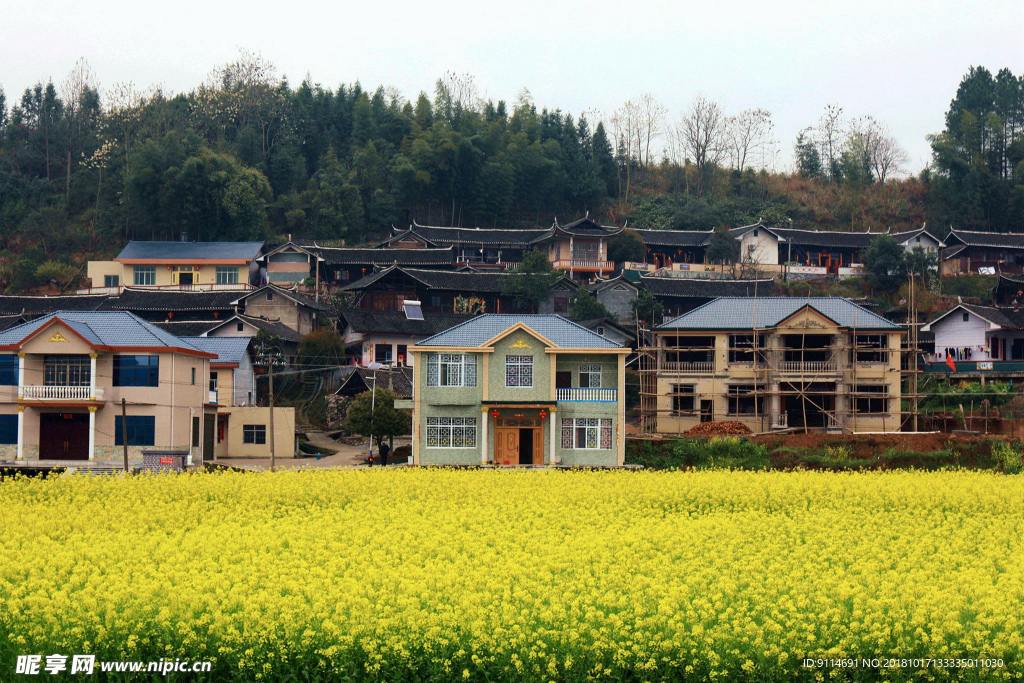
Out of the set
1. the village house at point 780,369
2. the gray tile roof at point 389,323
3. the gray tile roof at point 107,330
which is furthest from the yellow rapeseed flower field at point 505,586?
the gray tile roof at point 389,323

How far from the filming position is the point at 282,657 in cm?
1384

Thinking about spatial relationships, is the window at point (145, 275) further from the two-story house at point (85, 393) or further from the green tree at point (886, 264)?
the green tree at point (886, 264)

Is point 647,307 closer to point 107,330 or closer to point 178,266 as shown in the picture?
point 178,266

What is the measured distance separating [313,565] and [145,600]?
2989 mm

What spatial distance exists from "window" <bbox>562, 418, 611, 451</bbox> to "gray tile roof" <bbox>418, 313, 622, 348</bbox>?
9.16ft

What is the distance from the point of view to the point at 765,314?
5006 centimetres

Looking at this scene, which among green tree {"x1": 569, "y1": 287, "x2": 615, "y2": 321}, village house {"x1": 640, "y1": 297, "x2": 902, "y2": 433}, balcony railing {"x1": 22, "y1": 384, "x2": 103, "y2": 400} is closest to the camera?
balcony railing {"x1": 22, "y1": 384, "x2": 103, "y2": 400}

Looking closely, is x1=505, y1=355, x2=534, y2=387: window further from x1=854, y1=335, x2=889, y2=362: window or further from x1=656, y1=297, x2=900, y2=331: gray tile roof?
x1=854, y1=335, x2=889, y2=362: window

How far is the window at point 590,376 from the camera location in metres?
41.6

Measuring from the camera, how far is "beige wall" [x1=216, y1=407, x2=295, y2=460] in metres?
45.8

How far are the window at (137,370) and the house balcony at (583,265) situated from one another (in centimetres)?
3774

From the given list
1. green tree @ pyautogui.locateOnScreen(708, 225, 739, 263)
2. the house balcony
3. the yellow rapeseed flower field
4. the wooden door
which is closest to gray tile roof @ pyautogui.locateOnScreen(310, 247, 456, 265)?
the house balcony

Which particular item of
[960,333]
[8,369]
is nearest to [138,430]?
[8,369]

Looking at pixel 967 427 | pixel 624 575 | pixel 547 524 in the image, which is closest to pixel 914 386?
pixel 967 427
